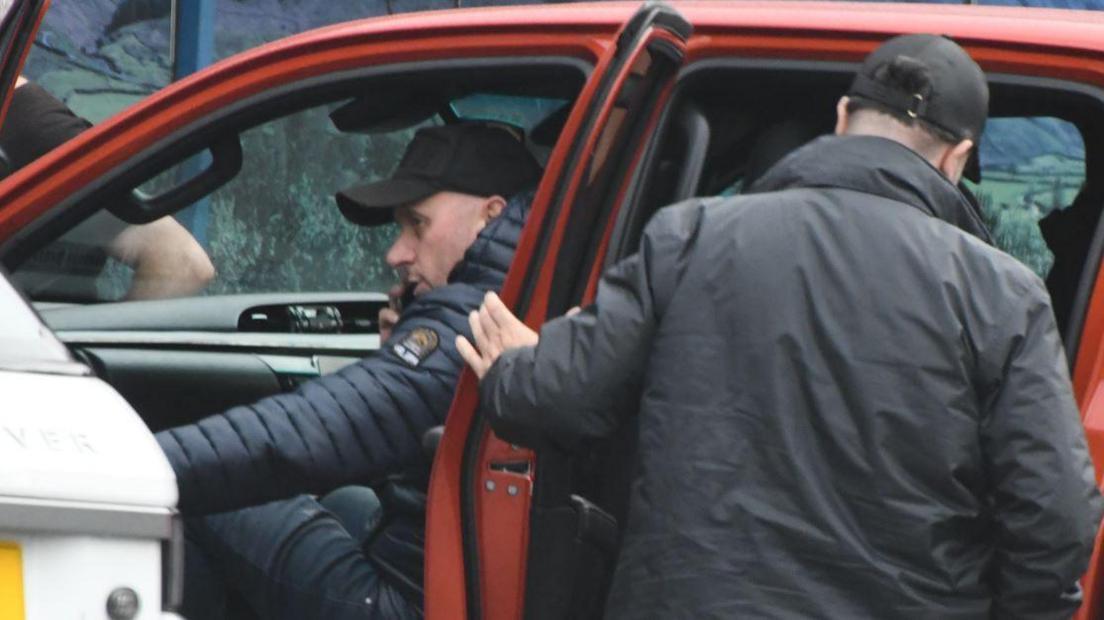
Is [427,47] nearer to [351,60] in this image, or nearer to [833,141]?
[351,60]

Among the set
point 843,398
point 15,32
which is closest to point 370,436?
point 843,398

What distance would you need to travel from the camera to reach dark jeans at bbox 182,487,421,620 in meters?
3.55

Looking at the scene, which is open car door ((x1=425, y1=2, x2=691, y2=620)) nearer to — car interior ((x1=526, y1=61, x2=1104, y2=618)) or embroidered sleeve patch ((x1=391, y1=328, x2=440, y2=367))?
car interior ((x1=526, y1=61, x2=1104, y2=618))

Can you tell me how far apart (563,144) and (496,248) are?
1.25 feet

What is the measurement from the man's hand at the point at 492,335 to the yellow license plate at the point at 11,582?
0.94 m

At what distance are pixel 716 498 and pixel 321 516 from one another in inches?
43.6

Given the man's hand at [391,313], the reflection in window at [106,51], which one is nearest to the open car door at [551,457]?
the man's hand at [391,313]

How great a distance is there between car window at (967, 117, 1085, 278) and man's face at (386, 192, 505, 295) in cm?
82

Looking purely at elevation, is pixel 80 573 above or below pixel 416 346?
above

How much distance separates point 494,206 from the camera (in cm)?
369

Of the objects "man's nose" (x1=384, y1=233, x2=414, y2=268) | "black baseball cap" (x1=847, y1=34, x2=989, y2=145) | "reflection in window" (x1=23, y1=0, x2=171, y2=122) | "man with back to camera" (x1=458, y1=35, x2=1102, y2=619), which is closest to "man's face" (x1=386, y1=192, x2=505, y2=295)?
"man's nose" (x1=384, y1=233, x2=414, y2=268)

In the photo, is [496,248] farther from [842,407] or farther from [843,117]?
[842,407]

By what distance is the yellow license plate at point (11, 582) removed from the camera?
2.16 m

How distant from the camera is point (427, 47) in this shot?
352 centimetres
